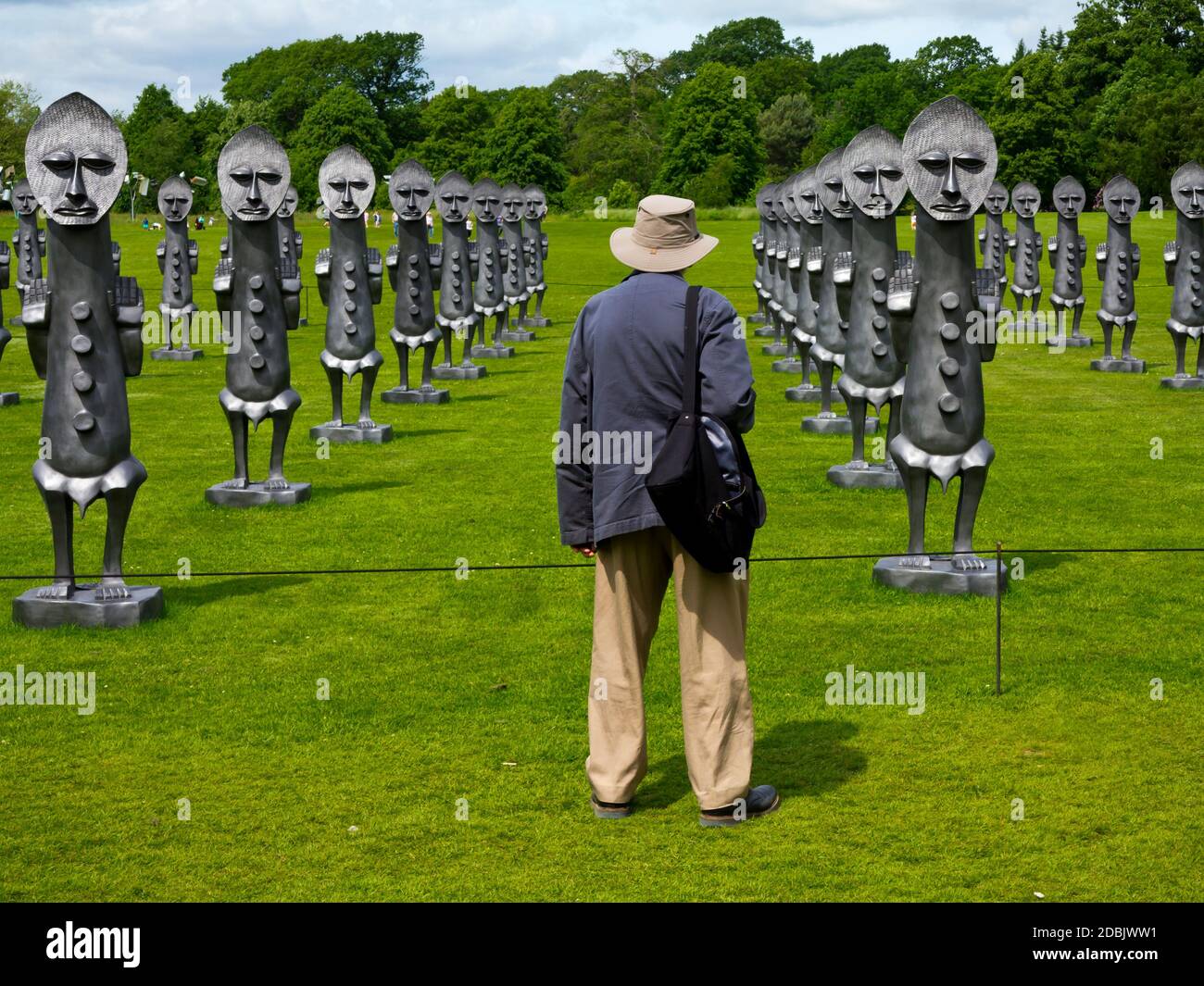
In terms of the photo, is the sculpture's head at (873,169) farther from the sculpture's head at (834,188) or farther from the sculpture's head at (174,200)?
the sculpture's head at (174,200)

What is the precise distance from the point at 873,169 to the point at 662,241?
935 centimetres

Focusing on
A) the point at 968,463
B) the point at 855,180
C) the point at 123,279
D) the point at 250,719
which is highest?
the point at 855,180

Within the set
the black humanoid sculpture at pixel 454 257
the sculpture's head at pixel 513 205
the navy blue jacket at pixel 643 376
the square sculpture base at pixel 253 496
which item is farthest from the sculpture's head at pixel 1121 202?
the navy blue jacket at pixel 643 376

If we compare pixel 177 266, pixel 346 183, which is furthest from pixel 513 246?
pixel 346 183

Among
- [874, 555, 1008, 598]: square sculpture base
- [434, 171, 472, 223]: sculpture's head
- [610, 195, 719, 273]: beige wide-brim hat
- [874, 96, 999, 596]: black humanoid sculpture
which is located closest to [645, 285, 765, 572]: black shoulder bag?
[610, 195, 719, 273]: beige wide-brim hat

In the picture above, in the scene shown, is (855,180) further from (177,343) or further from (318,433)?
(177,343)

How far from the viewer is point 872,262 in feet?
52.0

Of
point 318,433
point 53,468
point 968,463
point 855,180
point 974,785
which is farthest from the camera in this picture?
point 318,433

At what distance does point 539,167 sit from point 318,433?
67.0m

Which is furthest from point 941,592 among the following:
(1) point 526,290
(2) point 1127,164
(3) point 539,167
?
(3) point 539,167

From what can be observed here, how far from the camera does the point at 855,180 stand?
16.1 m

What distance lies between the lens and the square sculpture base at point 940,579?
1188cm

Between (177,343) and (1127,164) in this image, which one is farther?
(1127,164)

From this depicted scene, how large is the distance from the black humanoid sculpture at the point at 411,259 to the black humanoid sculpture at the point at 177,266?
7.97 metres
